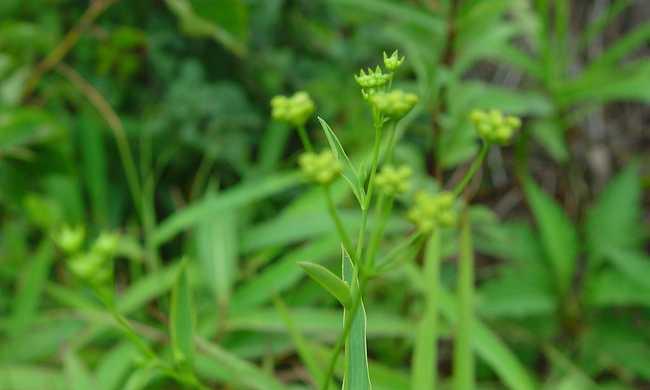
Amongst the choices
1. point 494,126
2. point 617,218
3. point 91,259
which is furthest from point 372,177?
point 617,218

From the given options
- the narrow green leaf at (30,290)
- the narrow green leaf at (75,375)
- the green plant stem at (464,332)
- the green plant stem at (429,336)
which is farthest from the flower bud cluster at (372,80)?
the narrow green leaf at (30,290)

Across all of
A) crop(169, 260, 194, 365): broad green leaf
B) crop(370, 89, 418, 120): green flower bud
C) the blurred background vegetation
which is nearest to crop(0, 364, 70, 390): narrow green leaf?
the blurred background vegetation

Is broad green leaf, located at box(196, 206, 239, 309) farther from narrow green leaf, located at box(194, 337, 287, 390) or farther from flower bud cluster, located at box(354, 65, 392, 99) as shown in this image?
flower bud cluster, located at box(354, 65, 392, 99)

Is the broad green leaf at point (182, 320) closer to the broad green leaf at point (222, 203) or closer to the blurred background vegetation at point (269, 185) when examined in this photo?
the blurred background vegetation at point (269, 185)

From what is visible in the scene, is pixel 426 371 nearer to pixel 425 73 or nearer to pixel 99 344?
pixel 425 73

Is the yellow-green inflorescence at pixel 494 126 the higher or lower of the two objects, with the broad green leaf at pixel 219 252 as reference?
higher

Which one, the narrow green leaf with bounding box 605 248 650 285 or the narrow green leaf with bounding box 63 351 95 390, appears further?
the narrow green leaf with bounding box 605 248 650 285

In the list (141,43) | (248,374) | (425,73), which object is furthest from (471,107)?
(141,43)
